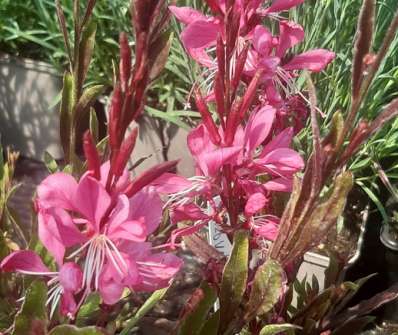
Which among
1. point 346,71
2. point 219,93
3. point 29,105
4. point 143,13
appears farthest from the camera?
point 29,105

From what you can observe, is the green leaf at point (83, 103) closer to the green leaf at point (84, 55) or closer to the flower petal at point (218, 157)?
the green leaf at point (84, 55)

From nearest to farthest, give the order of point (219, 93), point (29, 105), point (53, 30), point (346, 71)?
point (219, 93) < point (346, 71) < point (53, 30) < point (29, 105)

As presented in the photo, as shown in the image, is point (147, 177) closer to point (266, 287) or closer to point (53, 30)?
point (266, 287)

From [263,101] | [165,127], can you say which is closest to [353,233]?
[165,127]

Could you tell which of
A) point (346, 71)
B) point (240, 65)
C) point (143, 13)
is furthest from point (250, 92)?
point (346, 71)

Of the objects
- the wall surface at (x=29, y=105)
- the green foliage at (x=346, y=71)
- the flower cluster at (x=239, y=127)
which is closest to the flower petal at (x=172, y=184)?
the flower cluster at (x=239, y=127)

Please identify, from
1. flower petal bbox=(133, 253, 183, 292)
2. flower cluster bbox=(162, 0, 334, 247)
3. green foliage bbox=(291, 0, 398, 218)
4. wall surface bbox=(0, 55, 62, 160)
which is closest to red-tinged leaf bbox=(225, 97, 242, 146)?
flower cluster bbox=(162, 0, 334, 247)
